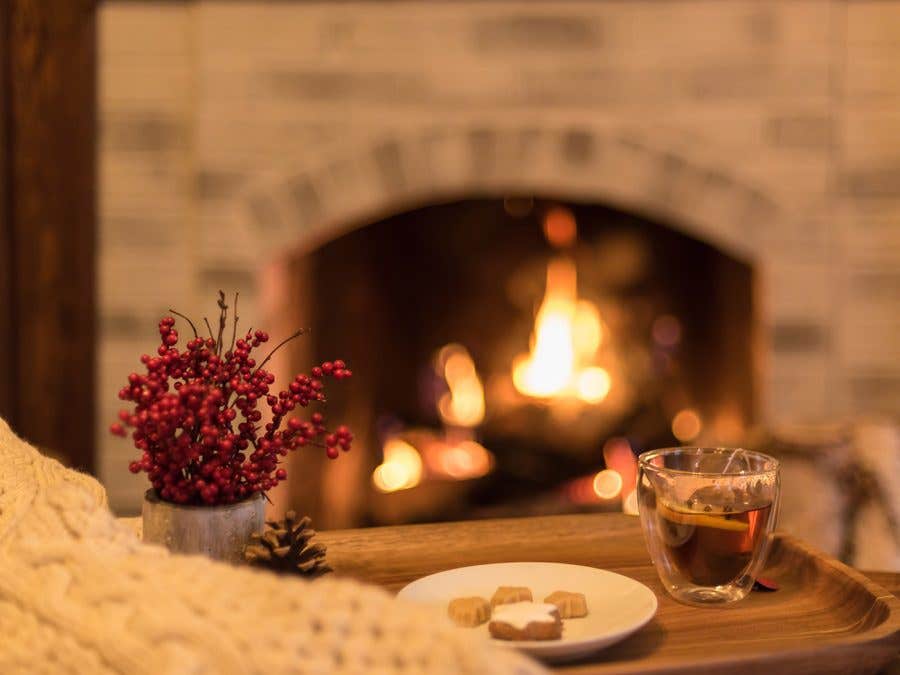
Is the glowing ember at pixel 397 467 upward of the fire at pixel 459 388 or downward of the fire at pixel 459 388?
downward

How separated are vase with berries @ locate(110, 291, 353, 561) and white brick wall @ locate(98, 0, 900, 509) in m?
1.14

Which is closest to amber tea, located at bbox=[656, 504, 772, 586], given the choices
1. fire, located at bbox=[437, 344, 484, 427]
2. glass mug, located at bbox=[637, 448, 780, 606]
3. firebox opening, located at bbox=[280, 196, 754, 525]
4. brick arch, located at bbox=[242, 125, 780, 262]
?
glass mug, located at bbox=[637, 448, 780, 606]

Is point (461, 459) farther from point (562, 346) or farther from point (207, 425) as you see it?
point (207, 425)

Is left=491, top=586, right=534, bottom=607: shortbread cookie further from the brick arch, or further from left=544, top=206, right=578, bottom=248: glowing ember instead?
left=544, top=206, right=578, bottom=248: glowing ember

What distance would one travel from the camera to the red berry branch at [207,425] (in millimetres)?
796

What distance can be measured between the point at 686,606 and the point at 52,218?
154cm

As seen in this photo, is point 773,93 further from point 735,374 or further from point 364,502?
point 364,502

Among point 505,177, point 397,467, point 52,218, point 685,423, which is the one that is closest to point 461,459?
point 397,467

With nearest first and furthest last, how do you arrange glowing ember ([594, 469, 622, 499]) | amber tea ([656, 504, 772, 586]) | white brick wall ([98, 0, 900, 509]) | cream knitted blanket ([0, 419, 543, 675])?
1. cream knitted blanket ([0, 419, 543, 675])
2. amber tea ([656, 504, 772, 586])
3. white brick wall ([98, 0, 900, 509])
4. glowing ember ([594, 469, 622, 499])

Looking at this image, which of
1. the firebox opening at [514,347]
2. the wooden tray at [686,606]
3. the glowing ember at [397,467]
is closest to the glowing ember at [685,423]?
the firebox opening at [514,347]

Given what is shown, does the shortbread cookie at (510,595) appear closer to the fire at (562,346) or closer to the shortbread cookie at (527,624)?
the shortbread cookie at (527,624)

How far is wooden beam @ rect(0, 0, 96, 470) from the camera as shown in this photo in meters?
Answer: 1.98

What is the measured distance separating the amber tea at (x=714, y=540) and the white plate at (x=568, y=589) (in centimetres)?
5

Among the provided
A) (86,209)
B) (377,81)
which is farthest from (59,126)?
(377,81)
